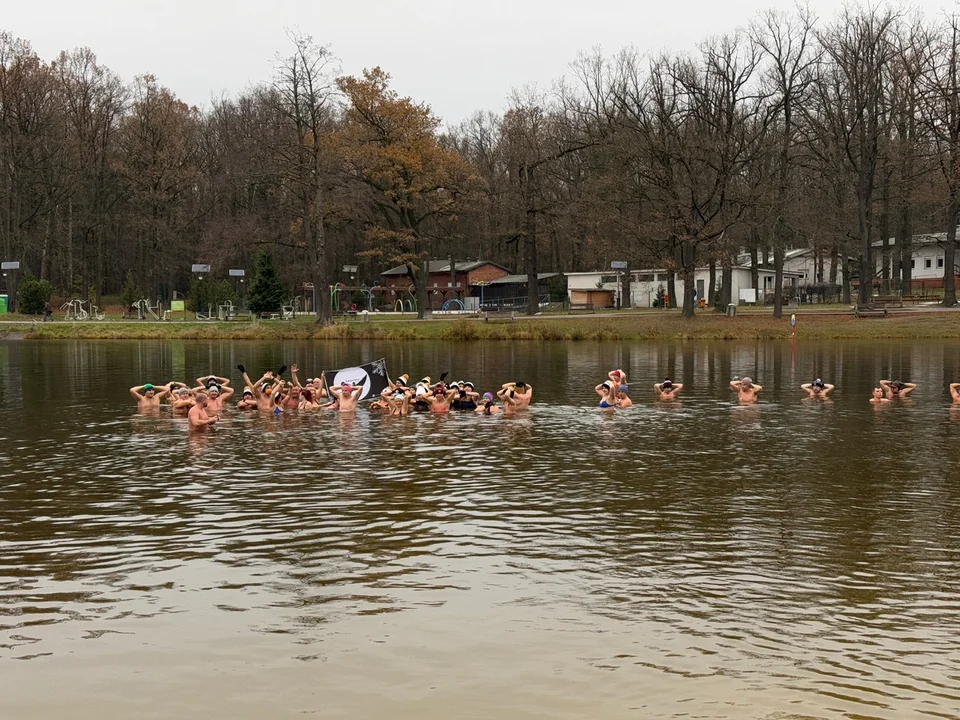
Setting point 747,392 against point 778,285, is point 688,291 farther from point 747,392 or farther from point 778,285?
point 747,392

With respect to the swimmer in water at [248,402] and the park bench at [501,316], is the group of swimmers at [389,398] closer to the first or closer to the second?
the swimmer in water at [248,402]

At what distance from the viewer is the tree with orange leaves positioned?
2783 inches

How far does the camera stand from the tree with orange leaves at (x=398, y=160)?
70.7m

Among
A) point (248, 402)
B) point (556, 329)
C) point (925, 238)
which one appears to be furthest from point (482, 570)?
point (925, 238)

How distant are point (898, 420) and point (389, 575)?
18429 mm

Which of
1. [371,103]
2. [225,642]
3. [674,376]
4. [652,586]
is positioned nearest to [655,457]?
[652,586]

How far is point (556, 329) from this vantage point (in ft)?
208

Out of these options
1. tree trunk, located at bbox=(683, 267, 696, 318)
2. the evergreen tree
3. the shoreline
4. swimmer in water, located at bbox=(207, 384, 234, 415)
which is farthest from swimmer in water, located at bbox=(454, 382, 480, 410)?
the evergreen tree

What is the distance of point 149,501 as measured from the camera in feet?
55.5

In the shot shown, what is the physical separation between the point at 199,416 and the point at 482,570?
14.6m

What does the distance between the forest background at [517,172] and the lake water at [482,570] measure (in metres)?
34.9

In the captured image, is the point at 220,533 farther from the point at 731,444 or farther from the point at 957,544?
the point at 731,444

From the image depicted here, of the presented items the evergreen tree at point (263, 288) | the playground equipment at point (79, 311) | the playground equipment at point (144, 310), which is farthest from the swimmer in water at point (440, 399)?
the playground equipment at point (144, 310)

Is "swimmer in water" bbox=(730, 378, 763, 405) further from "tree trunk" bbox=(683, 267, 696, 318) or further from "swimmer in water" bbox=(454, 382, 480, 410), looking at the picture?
"tree trunk" bbox=(683, 267, 696, 318)
